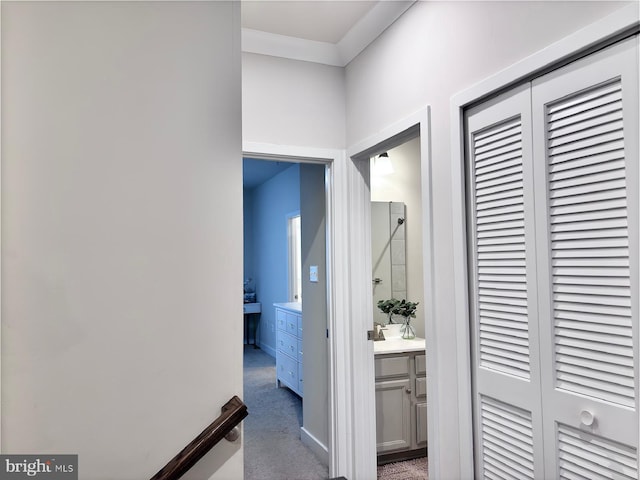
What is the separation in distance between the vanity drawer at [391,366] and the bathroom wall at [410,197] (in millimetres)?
572

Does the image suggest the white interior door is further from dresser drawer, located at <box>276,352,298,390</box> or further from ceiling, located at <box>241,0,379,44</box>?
dresser drawer, located at <box>276,352,298,390</box>

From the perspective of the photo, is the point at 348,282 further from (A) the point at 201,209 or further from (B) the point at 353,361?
(A) the point at 201,209

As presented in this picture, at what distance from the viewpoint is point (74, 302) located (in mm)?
1081

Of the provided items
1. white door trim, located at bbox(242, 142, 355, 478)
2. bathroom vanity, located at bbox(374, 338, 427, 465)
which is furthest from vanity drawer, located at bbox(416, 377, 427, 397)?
white door trim, located at bbox(242, 142, 355, 478)

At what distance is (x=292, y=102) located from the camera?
8.69 feet

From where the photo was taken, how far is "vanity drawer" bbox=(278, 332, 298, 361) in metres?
4.46

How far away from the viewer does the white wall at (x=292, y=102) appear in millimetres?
2547

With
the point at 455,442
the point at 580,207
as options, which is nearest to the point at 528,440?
the point at 455,442

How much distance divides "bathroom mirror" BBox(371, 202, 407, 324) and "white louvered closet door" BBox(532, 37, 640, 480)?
6.69ft

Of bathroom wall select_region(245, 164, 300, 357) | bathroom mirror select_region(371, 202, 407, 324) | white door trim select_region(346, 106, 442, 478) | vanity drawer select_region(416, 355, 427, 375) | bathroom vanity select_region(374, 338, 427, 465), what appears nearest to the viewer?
white door trim select_region(346, 106, 442, 478)

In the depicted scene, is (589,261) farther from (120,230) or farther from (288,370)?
(288,370)

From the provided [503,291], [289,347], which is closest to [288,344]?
[289,347]

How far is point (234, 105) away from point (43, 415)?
0.95 meters

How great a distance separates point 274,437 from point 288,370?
3.92ft
